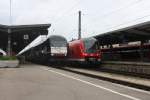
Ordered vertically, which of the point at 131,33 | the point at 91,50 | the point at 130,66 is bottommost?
the point at 130,66

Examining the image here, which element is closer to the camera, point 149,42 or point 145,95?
point 145,95

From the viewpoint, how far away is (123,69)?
3409cm

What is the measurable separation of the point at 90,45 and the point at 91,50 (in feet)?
1.67

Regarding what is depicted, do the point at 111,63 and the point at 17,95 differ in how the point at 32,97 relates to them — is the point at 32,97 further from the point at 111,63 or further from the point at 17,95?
the point at 111,63

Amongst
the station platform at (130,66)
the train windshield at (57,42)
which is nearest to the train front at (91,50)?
the station platform at (130,66)

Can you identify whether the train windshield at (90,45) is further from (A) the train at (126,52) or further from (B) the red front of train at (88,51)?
(A) the train at (126,52)

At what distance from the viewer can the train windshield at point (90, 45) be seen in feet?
124

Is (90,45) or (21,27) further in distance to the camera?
(21,27)

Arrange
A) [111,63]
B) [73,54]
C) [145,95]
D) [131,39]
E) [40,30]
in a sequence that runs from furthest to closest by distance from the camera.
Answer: [40,30] → [131,39] → [73,54] → [111,63] → [145,95]

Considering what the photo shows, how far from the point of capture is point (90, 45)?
37938 mm

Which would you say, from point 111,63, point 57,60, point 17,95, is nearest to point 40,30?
point 57,60

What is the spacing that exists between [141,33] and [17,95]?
74.9 feet

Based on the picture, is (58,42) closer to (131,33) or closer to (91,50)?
(91,50)

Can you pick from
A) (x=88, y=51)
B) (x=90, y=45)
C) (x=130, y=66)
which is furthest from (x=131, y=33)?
A: (x=130, y=66)
